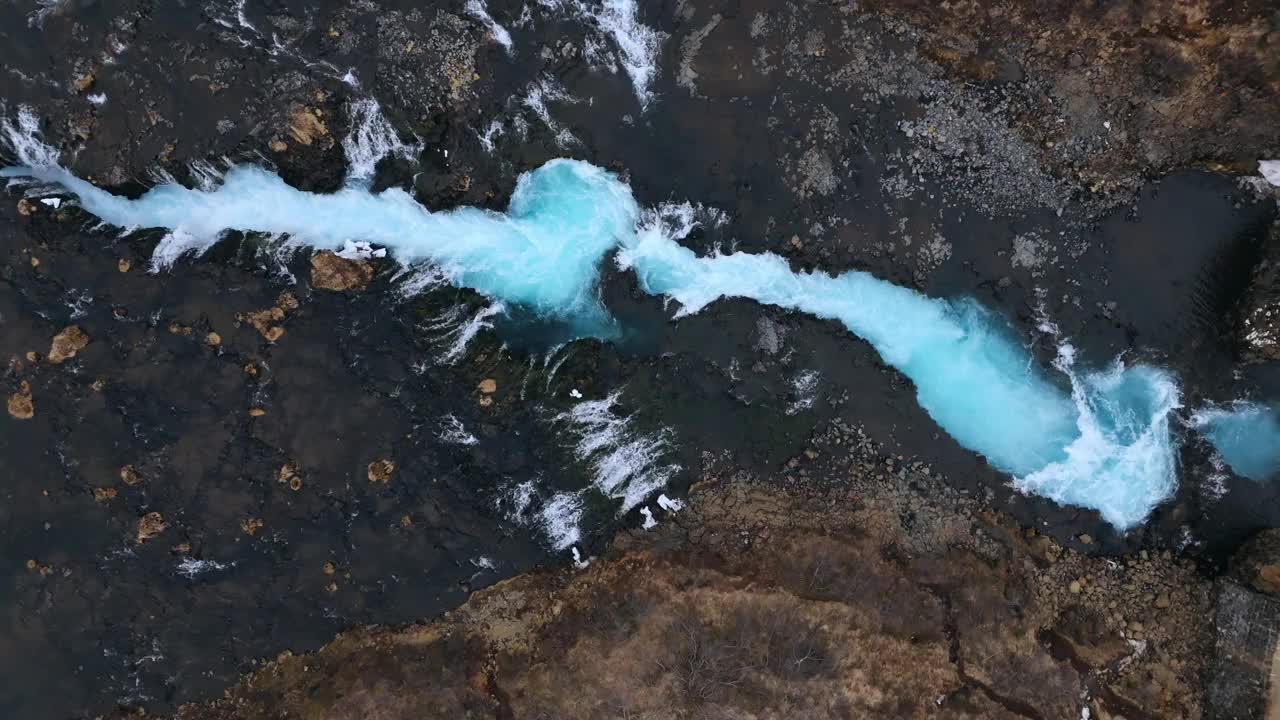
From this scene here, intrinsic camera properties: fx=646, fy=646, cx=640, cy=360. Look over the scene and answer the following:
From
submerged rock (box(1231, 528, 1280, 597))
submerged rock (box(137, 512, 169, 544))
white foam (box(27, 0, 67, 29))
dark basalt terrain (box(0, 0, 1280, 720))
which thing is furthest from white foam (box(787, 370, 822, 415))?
white foam (box(27, 0, 67, 29))

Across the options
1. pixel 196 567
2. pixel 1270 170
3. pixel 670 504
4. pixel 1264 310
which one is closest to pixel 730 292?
pixel 670 504

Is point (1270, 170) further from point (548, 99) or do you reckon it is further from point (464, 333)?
point (464, 333)

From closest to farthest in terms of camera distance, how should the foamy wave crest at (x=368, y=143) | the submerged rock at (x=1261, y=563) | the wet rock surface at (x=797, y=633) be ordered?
the wet rock surface at (x=797, y=633)
the submerged rock at (x=1261, y=563)
the foamy wave crest at (x=368, y=143)

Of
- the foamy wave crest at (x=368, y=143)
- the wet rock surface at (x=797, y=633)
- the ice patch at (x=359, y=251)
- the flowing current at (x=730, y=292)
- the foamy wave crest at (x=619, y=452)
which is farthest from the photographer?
the foamy wave crest at (x=619, y=452)

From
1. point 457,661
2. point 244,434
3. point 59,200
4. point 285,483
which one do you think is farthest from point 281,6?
point 457,661

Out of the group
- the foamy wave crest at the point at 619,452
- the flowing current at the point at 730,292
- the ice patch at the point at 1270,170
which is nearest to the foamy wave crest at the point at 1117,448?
the flowing current at the point at 730,292

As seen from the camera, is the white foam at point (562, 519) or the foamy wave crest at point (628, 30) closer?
the foamy wave crest at point (628, 30)

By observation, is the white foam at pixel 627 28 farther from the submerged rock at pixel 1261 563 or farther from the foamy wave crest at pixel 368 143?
the submerged rock at pixel 1261 563

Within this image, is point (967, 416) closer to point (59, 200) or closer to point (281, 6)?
point (281, 6)
